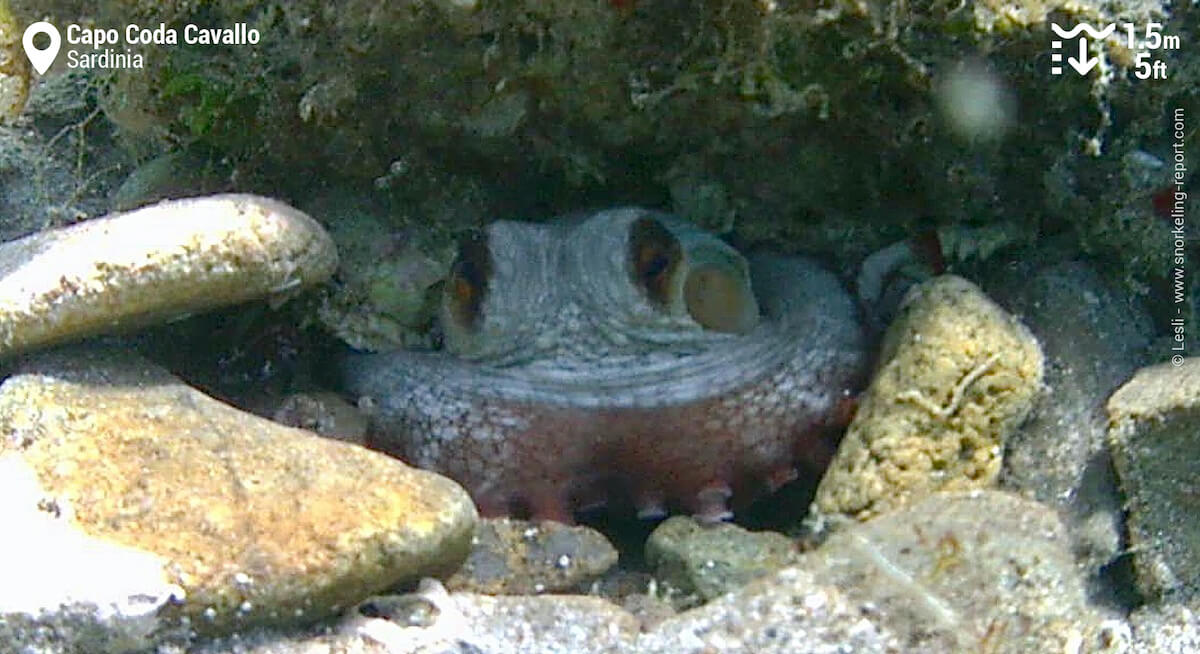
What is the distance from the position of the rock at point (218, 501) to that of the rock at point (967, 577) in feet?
2.70

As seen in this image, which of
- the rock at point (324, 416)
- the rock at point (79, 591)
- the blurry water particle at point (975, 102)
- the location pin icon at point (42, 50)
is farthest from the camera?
the location pin icon at point (42, 50)

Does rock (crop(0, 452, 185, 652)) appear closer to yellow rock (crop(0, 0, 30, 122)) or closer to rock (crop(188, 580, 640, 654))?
rock (crop(188, 580, 640, 654))

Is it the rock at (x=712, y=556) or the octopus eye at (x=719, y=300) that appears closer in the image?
the rock at (x=712, y=556)

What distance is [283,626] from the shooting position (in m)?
1.87

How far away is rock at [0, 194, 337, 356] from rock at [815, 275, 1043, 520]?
1.47 metres

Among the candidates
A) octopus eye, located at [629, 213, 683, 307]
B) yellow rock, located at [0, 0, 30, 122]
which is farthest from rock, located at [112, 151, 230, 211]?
octopus eye, located at [629, 213, 683, 307]

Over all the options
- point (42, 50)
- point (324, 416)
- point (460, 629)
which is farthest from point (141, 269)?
point (42, 50)

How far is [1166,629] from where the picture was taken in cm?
204

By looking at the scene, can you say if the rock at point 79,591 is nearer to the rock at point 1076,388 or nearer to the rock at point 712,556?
the rock at point 712,556

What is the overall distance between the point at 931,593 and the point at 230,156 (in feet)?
7.19

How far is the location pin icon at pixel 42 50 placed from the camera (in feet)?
9.17

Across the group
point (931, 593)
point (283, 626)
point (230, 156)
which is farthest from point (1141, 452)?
point (230, 156)

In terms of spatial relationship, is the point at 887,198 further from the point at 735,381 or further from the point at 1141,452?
the point at 1141,452

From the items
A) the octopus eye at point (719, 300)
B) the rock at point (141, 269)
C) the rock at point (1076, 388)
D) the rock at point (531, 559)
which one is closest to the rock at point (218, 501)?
the rock at point (141, 269)
